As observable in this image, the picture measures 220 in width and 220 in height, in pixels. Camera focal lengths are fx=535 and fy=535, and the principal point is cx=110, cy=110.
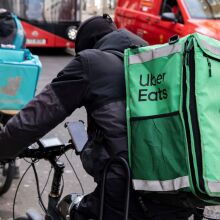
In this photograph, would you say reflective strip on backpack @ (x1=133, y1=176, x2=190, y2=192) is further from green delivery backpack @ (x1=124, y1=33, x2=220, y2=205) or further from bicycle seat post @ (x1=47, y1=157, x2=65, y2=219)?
bicycle seat post @ (x1=47, y1=157, x2=65, y2=219)

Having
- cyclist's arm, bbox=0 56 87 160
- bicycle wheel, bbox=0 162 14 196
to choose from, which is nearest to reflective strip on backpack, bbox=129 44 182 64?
cyclist's arm, bbox=0 56 87 160

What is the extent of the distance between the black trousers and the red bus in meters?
11.1

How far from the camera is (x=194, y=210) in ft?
7.14

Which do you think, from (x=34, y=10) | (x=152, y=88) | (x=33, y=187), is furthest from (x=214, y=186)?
(x=34, y=10)

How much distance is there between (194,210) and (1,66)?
6.73ft

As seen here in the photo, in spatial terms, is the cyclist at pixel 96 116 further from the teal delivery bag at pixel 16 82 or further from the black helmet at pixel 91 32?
the teal delivery bag at pixel 16 82

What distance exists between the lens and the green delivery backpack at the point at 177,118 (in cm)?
182

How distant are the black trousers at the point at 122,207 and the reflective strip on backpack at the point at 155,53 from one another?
44 cm

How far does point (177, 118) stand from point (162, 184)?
24cm

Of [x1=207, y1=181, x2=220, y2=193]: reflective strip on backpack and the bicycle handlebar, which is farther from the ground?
[x1=207, y1=181, x2=220, y2=193]: reflective strip on backpack

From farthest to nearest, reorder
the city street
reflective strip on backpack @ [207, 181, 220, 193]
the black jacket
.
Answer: the city street
the black jacket
reflective strip on backpack @ [207, 181, 220, 193]

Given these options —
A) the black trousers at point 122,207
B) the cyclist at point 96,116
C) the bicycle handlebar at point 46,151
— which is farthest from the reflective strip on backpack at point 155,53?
the bicycle handlebar at point 46,151

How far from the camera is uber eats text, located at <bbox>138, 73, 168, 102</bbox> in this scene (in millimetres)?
1925

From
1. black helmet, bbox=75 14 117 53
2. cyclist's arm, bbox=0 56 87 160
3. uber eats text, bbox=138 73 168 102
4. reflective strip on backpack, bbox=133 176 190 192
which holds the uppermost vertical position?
black helmet, bbox=75 14 117 53
